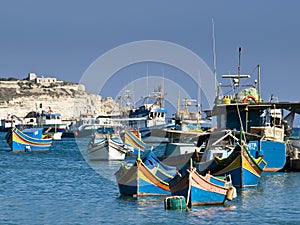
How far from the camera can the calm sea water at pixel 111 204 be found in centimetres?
2955

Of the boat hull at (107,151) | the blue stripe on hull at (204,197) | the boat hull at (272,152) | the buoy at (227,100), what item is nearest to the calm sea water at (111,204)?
the blue stripe on hull at (204,197)

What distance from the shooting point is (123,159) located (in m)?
64.1

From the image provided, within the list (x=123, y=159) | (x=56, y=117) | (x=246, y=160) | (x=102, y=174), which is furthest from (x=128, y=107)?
(x=246, y=160)

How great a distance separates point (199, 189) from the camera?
3102cm

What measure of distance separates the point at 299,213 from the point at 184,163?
44.3 ft

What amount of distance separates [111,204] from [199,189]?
5.07 m

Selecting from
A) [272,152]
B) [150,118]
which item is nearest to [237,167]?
[272,152]

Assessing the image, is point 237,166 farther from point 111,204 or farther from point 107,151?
point 107,151

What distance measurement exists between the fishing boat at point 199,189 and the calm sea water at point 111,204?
375mm

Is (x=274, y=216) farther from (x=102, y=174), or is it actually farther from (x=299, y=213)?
(x=102, y=174)

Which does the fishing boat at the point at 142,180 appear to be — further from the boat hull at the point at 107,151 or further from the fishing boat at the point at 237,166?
the boat hull at the point at 107,151

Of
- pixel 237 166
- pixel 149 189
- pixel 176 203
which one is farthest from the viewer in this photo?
pixel 237 166

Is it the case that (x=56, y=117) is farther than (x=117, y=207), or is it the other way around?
(x=56, y=117)

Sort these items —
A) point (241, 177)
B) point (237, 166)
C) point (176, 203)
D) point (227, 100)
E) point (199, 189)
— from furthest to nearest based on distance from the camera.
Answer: point (227, 100) → point (241, 177) → point (237, 166) → point (199, 189) → point (176, 203)
